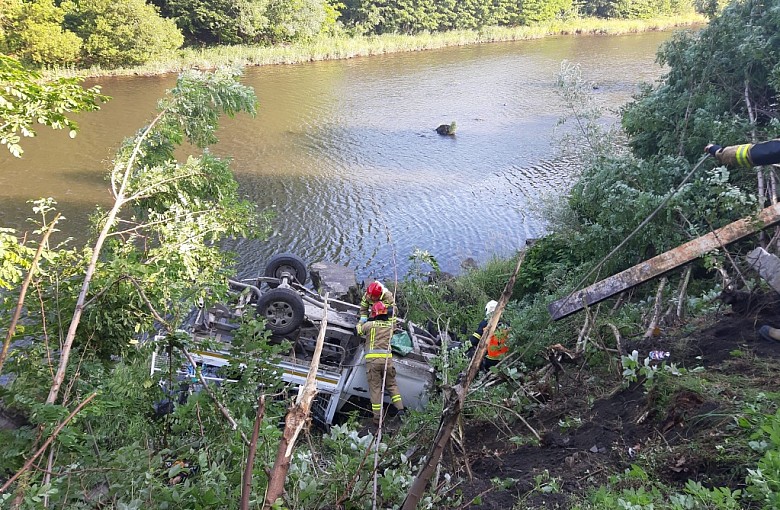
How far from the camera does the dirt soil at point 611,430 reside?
148 inches

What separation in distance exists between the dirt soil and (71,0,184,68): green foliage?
30.2 meters

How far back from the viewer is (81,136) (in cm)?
2012

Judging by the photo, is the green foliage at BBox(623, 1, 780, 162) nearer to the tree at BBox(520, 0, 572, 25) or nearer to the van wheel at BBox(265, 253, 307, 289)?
the van wheel at BBox(265, 253, 307, 289)

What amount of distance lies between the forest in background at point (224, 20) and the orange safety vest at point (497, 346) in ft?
30.3

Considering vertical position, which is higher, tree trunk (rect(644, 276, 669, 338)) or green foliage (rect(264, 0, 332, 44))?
green foliage (rect(264, 0, 332, 44))

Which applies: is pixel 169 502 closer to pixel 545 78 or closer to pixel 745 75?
pixel 745 75

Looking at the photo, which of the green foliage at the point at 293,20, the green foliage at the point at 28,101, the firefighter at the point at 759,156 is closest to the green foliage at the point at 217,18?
the green foliage at the point at 293,20

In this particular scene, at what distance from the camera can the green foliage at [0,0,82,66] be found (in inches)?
1043

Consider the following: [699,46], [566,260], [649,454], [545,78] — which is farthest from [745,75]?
[545,78]

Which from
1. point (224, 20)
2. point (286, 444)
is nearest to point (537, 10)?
point (224, 20)

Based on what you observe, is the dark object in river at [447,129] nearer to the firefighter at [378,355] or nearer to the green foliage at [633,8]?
the firefighter at [378,355]

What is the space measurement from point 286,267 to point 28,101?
536cm

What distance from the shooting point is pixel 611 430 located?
14.6 feet

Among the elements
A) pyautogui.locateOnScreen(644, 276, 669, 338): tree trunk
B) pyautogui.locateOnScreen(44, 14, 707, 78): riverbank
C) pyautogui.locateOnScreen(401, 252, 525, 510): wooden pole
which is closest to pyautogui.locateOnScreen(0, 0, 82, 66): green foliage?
pyautogui.locateOnScreen(44, 14, 707, 78): riverbank
